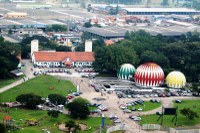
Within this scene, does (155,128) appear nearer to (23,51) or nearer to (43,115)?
(43,115)

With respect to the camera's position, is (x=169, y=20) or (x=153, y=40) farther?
(x=169, y=20)

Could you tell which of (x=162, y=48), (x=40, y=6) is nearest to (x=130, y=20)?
(x=40, y=6)

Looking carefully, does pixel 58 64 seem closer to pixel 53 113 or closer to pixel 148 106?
pixel 148 106

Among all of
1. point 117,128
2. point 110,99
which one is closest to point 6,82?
point 110,99

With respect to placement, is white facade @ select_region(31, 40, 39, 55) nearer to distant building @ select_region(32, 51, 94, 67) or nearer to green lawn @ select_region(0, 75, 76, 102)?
distant building @ select_region(32, 51, 94, 67)

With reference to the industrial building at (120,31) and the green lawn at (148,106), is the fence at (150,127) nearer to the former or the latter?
the green lawn at (148,106)

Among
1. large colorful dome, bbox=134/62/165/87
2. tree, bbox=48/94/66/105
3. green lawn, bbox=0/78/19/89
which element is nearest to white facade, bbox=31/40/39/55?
green lawn, bbox=0/78/19/89

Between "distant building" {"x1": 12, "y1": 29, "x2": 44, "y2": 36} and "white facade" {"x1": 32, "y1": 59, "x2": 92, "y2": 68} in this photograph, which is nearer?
"white facade" {"x1": 32, "y1": 59, "x2": 92, "y2": 68}

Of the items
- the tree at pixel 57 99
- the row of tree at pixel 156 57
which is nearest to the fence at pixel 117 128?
the tree at pixel 57 99
